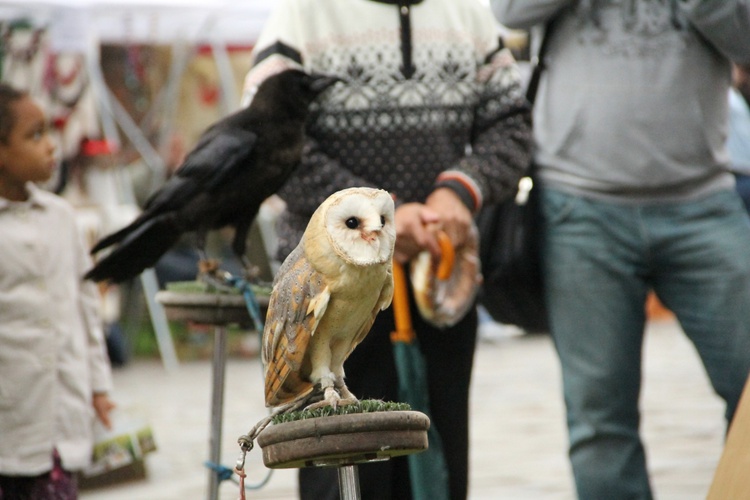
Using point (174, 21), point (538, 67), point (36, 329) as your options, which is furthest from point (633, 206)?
point (174, 21)

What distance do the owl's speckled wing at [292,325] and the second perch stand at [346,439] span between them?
5.5 inches

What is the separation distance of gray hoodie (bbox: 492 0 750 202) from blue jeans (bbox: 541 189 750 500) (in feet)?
0.24

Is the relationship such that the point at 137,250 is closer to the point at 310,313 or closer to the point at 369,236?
the point at 310,313

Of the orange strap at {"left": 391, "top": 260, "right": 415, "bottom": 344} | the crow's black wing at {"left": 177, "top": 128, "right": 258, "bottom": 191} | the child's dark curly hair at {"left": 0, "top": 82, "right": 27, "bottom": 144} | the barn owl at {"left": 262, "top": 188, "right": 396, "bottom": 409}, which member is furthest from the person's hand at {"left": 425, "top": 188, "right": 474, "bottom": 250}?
the child's dark curly hair at {"left": 0, "top": 82, "right": 27, "bottom": 144}

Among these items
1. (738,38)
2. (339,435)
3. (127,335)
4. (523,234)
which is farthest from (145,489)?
A: (127,335)

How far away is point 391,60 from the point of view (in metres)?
2.79

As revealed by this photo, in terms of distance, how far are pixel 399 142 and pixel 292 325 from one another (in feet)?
3.56

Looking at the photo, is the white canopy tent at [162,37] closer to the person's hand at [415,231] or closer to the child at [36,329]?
the child at [36,329]

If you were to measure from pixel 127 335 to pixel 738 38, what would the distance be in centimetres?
847

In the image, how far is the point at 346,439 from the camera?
1639 mm

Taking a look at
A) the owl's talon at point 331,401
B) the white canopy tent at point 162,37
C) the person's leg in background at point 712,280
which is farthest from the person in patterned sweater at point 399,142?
the white canopy tent at point 162,37

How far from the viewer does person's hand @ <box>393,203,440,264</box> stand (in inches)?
103

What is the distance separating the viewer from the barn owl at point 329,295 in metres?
1.69

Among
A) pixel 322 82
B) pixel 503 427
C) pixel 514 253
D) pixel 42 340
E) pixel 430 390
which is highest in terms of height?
pixel 322 82
